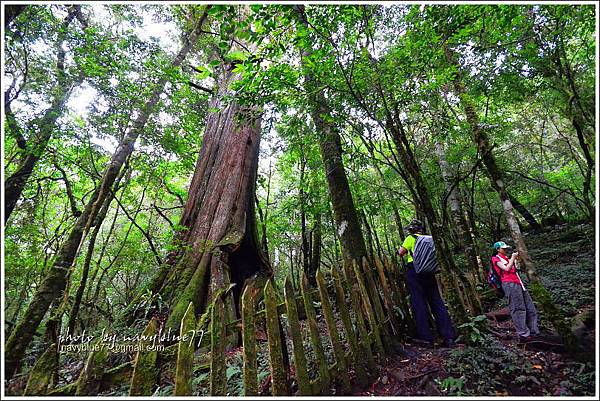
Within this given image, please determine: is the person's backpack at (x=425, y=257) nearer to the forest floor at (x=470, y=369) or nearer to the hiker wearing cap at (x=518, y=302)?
the forest floor at (x=470, y=369)

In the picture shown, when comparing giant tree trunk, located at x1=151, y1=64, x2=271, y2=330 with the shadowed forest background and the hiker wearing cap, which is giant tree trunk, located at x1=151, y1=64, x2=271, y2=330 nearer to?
the shadowed forest background

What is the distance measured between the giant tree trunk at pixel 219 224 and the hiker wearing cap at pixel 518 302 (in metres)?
4.17

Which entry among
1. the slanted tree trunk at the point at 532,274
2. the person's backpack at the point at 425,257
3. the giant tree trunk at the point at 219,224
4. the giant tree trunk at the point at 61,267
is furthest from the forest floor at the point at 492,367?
the giant tree trunk at the point at 61,267

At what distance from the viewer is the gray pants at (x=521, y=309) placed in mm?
4207

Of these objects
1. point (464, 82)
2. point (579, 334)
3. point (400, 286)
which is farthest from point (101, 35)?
point (579, 334)

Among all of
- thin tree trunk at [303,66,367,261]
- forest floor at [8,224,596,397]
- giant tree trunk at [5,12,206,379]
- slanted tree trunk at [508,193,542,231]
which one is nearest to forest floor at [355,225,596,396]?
forest floor at [8,224,596,397]

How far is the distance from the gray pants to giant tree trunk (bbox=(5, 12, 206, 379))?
19.2 feet

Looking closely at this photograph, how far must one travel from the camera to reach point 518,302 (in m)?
4.32

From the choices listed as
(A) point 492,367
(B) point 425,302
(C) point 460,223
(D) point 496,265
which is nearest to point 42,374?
(A) point 492,367

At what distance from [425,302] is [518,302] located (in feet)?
4.44

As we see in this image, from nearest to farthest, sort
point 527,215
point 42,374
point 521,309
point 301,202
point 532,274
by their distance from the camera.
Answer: point 42,374, point 532,274, point 521,309, point 301,202, point 527,215

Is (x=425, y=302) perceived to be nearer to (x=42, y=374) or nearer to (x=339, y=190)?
(x=339, y=190)

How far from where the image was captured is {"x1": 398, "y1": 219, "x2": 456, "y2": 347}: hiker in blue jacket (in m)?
4.14

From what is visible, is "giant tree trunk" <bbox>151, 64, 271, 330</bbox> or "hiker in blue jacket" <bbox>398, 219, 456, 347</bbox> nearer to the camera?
"hiker in blue jacket" <bbox>398, 219, 456, 347</bbox>
